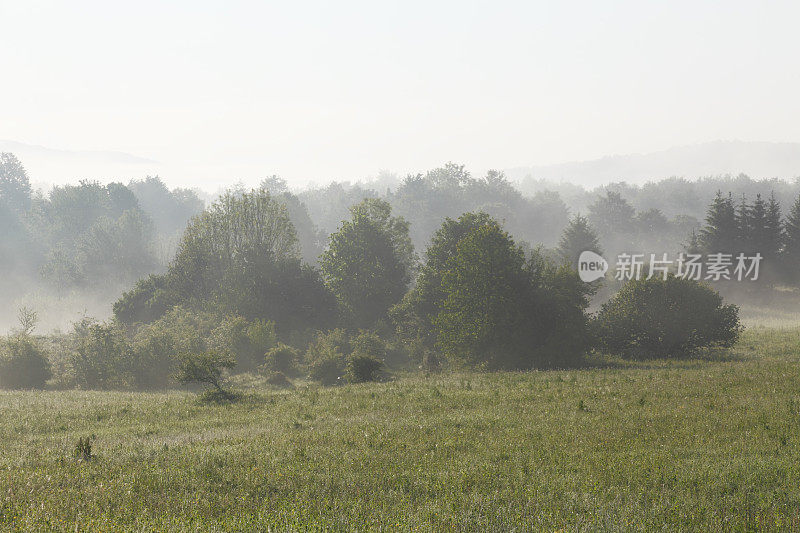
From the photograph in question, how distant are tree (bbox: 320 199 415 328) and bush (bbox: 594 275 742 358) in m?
23.1

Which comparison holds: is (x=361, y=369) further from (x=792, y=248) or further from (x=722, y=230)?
(x=792, y=248)

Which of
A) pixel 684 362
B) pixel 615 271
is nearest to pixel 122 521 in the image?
pixel 684 362

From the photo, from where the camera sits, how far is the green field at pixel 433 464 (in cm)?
767

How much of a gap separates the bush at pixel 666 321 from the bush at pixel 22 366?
37.3 meters

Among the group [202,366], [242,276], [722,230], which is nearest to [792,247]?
[722,230]

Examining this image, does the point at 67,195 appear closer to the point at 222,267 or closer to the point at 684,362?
the point at 222,267

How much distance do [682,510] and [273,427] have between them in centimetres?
1111

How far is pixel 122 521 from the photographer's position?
768 cm

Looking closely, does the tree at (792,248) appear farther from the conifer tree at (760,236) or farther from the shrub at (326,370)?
the shrub at (326,370)

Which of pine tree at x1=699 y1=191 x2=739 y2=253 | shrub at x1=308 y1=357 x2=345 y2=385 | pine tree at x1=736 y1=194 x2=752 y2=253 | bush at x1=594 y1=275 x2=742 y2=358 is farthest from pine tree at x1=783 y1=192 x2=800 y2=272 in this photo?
shrub at x1=308 y1=357 x2=345 y2=385

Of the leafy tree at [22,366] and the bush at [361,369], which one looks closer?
the bush at [361,369]

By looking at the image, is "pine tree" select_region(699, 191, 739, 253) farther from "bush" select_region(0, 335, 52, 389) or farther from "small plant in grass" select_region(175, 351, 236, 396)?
"bush" select_region(0, 335, 52, 389)

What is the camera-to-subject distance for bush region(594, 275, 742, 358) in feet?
106

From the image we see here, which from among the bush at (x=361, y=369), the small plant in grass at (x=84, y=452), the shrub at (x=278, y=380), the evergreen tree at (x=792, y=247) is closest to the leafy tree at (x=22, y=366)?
the shrub at (x=278, y=380)
